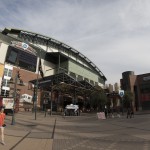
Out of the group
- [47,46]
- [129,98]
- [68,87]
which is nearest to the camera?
[68,87]

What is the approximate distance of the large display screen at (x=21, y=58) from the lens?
70125mm

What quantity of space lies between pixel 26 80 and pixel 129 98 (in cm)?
3332

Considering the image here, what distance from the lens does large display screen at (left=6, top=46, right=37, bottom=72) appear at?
70.1m

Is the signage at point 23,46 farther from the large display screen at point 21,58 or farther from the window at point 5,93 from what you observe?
the window at point 5,93

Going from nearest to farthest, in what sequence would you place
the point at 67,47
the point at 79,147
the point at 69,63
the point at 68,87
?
the point at 79,147
the point at 68,87
the point at 69,63
the point at 67,47

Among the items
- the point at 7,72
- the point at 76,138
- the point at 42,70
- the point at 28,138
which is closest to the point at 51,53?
the point at 7,72

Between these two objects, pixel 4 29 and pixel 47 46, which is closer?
pixel 4 29

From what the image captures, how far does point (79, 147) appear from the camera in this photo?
37.4 ft

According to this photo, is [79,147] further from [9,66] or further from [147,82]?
[147,82]

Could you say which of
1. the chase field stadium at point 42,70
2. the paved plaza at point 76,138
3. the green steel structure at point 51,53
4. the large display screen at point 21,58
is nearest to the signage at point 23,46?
the chase field stadium at point 42,70

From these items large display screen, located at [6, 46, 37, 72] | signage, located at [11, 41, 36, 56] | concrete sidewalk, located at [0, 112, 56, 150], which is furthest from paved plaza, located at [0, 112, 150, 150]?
signage, located at [11, 41, 36, 56]

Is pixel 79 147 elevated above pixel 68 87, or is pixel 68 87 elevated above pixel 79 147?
pixel 68 87

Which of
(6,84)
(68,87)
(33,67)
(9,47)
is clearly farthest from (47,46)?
(68,87)

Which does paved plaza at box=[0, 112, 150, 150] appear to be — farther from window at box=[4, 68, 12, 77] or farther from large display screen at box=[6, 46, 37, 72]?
large display screen at box=[6, 46, 37, 72]
